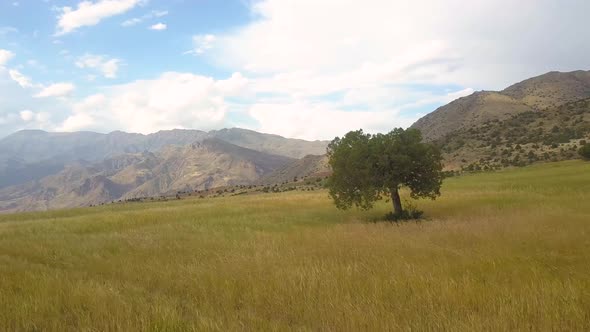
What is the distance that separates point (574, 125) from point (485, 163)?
1826 cm

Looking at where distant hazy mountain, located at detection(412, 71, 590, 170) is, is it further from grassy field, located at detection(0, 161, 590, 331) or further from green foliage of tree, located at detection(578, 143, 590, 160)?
grassy field, located at detection(0, 161, 590, 331)

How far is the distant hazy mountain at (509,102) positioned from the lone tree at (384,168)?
10800cm

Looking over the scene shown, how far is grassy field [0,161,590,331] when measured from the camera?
6430 mm

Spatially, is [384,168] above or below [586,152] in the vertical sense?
above

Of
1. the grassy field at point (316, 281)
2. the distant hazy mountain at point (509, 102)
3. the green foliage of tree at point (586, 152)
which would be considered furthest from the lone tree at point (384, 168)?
the distant hazy mountain at point (509, 102)

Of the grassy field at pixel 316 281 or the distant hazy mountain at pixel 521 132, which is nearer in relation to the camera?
the grassy field at pixel 316 281

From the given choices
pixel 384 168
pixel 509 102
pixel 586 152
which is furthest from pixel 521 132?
pixel 509 102

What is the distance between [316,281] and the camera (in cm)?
884

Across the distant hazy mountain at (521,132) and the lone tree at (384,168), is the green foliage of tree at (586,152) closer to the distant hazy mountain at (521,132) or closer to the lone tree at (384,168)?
the distant hazy mountain at (521,132)

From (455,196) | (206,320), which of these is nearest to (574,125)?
(455,196)

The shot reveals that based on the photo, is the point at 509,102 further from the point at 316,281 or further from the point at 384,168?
the point at 316,281

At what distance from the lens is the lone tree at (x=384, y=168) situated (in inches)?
1042

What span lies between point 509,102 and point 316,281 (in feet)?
499

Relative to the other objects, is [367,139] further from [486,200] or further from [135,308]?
[135,308]
